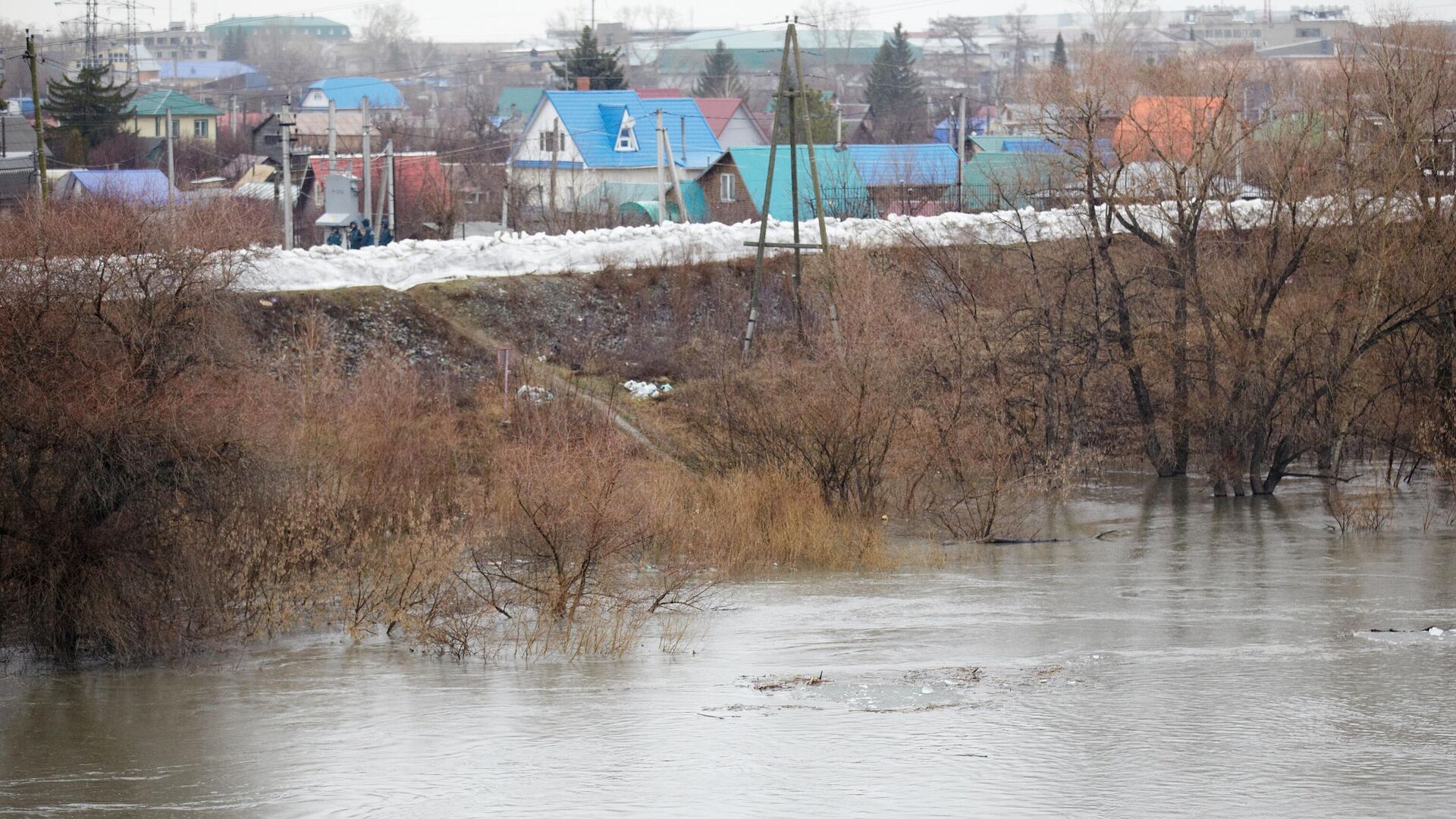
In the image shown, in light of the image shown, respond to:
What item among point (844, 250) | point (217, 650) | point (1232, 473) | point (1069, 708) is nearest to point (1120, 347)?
point (1232, 473)

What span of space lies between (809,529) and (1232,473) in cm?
758

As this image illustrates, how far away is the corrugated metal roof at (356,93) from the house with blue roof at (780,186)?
58172 mm

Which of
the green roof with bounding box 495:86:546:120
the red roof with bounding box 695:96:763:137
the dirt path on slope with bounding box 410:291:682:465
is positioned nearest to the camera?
the dirt path on slope with bounding box 410:291:682:465

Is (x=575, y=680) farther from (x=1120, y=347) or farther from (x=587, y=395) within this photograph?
(x=1120, y=347)

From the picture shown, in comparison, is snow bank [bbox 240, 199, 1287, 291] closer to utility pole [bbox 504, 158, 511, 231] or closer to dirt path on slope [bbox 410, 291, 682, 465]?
dirt path on slope [bbox 410, 291, 682, 465]

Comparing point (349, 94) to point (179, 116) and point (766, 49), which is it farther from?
point (766, 49)

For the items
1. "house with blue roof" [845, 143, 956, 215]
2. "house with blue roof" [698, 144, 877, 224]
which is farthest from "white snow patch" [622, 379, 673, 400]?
"house with blue roof" [845, 143, 956, 215]

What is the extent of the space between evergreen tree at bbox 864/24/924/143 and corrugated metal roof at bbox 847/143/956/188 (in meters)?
37.1

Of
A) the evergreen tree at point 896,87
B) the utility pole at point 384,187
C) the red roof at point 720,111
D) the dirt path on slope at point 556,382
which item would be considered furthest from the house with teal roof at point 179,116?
the dirt path on slope at point 556,382

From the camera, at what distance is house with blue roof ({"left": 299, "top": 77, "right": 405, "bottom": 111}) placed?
345ft

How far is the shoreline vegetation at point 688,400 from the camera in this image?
1391 centimetres

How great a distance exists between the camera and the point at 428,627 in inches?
555

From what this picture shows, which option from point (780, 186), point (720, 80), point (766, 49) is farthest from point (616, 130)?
point (766, 49)

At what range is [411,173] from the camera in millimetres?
50688
